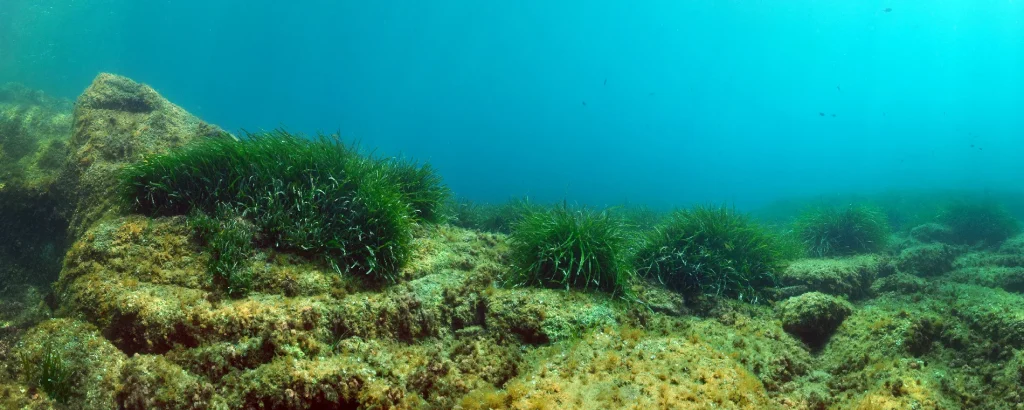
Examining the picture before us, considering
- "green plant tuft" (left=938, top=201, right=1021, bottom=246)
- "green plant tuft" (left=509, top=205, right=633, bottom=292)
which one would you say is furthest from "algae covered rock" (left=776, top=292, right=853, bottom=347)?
"green plant tuft" (left=938, top=201, right=1021, bottom=246)

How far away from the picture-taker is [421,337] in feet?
17.9

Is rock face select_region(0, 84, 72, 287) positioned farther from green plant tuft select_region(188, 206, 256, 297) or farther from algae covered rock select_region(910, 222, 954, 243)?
algae covered rock select_region(910, 222, 954, 243)

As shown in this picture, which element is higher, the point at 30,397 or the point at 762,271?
the point at 30,397

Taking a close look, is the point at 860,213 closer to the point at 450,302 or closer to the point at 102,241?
the point at 450,302

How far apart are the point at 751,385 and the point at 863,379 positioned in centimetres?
132

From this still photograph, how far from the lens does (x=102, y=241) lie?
17.5ft

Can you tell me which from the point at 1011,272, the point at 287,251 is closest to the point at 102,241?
the point at 287,251

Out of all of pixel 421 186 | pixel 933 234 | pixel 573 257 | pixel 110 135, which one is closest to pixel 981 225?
pixel 933 234

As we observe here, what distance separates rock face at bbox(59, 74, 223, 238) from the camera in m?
6.98

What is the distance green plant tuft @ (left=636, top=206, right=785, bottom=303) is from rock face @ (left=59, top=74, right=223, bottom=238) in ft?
25.8

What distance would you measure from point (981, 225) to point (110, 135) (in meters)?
20.1

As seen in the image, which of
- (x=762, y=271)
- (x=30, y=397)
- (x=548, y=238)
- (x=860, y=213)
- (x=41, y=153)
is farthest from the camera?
(x=860, y=213)

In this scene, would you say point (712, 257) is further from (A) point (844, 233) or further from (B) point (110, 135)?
(B) point (110, 135)

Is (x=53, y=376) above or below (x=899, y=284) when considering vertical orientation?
above
